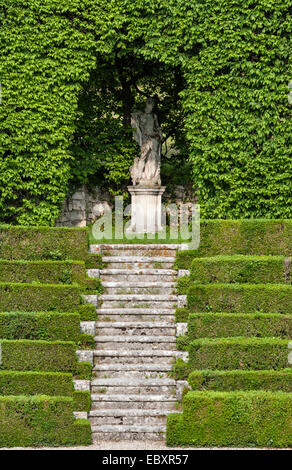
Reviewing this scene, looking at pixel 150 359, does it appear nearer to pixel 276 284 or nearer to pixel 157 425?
pixel 157 425

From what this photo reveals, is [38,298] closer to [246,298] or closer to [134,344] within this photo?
[134,344]

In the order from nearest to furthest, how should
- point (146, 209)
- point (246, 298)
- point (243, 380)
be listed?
point (243, 380) → point (246, 298) → point (146, 209)

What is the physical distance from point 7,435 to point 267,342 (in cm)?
484

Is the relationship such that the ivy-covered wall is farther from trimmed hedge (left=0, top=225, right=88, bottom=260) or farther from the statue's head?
trimmed hedge (left=0, top=225, right=88, bottom=260)

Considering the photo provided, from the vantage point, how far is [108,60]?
69.3 ft

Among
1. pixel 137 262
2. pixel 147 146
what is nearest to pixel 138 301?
pixel 137 262

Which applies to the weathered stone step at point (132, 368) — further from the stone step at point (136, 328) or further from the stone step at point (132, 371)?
the stone step at point (136, 328)

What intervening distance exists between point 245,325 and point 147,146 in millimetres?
8865

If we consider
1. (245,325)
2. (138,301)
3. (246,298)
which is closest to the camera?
(245,325)

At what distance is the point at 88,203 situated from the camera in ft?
74.1

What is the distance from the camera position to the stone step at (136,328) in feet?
49.2

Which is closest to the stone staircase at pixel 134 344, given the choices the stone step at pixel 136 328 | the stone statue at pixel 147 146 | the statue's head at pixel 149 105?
the stone step at pixel 136 328

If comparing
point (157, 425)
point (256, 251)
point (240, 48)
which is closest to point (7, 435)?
point (157, 425)

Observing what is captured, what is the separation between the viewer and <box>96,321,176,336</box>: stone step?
591 inches
